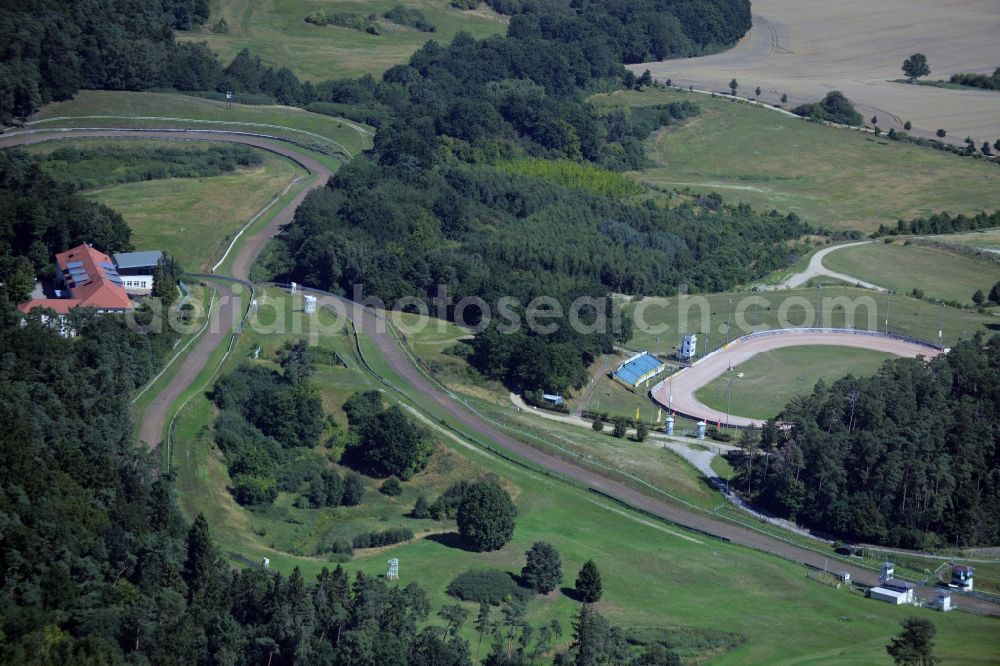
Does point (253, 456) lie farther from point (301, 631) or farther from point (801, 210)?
point (801, 210)

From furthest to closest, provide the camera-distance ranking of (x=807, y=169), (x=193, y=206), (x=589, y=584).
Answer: (x=807, y=169) → (x=193, y=206) → (x=589, y=584)

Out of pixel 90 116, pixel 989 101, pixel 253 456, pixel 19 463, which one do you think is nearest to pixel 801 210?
pixel 989 101

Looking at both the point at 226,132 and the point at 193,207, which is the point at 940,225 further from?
the point at 193,207

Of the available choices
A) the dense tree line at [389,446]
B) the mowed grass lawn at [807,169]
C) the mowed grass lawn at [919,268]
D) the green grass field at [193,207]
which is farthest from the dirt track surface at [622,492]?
the mowed grass lawn at [807,169]

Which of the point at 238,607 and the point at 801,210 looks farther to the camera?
the point at 801,210

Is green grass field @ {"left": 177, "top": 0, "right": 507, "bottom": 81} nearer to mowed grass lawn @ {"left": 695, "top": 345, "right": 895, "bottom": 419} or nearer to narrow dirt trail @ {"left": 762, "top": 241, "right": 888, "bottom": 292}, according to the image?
narrow dirt trail @ {"left": 762, "top": 241, "right": 888, "bottom": 292}

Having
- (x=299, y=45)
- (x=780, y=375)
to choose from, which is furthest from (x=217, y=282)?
(x=299, y=45)
